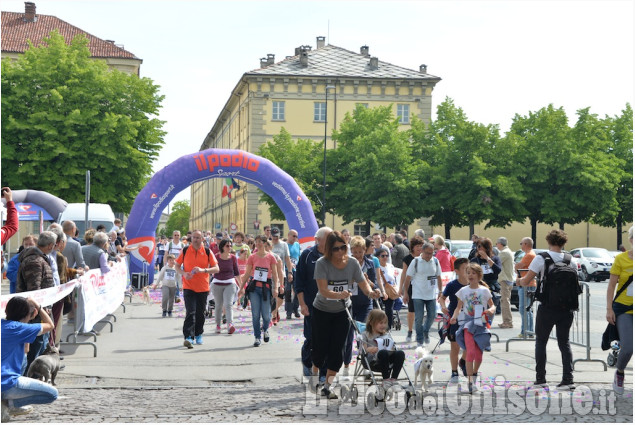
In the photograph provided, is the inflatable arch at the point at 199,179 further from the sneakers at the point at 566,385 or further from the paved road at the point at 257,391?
the sneakers at the point at 566,385

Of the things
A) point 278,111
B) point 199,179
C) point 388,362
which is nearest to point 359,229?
point 278,111

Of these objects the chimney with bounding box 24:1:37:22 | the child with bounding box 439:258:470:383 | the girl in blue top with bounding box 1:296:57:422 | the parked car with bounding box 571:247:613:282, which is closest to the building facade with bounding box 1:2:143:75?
the chimney with bounding box 24:1:37:22

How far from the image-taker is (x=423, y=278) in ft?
43.9

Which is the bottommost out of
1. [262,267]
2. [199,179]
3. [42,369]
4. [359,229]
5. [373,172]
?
[42,369]

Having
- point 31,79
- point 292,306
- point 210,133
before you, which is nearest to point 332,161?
point 31,79

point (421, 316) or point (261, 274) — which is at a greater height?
point (261, 274)

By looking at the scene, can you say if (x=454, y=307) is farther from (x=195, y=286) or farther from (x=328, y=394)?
(x=195, y=286)

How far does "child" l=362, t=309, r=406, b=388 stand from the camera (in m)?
8.43

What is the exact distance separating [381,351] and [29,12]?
73.1 meters

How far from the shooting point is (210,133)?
11344cm

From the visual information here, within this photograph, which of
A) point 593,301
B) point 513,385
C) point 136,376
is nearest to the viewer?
point 513,385

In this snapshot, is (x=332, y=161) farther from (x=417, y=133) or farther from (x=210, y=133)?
(x=210, y=133)

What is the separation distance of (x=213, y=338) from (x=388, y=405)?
652cm

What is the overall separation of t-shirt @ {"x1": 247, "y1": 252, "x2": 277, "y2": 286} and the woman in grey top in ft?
14.0
